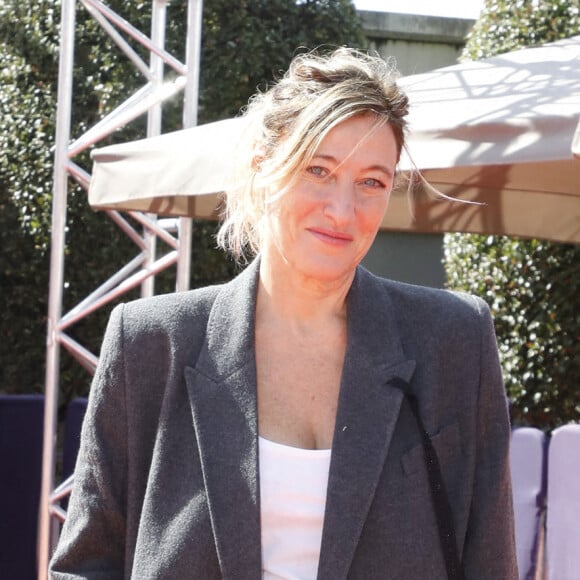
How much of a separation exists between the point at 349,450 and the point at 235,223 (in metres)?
0.47

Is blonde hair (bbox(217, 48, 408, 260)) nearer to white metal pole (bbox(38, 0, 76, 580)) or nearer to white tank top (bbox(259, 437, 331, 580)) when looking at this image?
white tank top (bbox(259, 437, 331, 580))

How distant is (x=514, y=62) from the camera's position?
13.5 ft

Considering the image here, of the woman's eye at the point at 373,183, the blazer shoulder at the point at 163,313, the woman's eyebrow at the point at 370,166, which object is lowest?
the blazer shoulder at the point at 163,313

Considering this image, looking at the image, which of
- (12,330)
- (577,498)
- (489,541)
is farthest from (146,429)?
(12,330)

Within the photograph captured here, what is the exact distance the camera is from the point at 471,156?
10.6 ft

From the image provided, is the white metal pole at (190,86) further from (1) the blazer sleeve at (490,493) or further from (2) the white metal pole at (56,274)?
(1) the blazer sleeve at (490,493)

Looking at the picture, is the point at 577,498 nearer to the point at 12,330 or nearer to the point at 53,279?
the point at 53,279

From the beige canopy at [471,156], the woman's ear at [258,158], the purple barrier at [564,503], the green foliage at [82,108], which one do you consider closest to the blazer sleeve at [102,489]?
the woman's ear at [258,158]

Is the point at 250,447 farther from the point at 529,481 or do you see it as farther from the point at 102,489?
the point at 529,481

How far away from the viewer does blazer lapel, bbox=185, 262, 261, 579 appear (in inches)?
62.3

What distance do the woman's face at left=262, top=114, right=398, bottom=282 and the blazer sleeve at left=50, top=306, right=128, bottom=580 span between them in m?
0.32

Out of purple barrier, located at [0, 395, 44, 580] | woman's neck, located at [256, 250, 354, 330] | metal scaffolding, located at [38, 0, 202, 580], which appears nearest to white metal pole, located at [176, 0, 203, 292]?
metal scaffolding, located at [38, 0, 202, 580]

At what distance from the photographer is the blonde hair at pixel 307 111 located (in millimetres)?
1630

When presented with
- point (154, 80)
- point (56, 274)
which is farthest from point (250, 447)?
point (154, 80)
